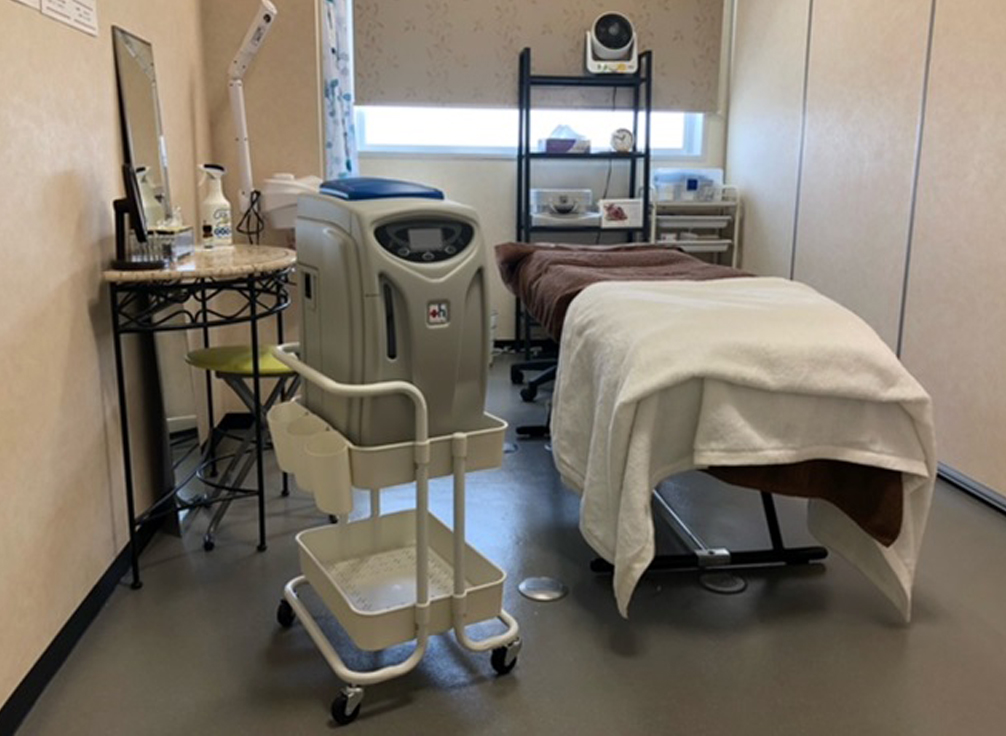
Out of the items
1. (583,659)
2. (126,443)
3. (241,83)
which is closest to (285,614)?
(126,443)

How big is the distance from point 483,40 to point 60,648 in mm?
3897

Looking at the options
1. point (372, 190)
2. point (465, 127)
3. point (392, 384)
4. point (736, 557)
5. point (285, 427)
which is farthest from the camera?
point (465, 127)

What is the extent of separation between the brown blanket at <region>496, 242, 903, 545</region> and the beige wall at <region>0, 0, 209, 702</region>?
4.43 feet

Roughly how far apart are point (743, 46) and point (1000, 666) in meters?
3.85

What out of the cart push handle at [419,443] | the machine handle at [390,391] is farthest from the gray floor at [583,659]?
the machine handle at [390,391]

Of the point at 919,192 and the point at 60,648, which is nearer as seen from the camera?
the point at 60,648

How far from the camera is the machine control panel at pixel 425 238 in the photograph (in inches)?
63.2

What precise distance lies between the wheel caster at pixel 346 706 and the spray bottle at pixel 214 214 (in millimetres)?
1619

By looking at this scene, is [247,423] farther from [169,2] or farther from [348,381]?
[348,381]

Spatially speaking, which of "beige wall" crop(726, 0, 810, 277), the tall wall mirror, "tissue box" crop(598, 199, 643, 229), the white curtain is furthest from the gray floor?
"tissue box" crop(598, 199, 643, 229)

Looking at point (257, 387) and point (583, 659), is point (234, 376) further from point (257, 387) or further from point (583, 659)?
point (583, 659)

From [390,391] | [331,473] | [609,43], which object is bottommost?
[331,473]

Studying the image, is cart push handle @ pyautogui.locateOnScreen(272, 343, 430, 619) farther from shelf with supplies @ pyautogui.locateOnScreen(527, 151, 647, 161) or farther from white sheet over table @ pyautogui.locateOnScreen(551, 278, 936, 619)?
shelf with supplies @ pyautogui.locateOnScreen(527, 151, 647, 161)

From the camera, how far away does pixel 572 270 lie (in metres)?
2.88
